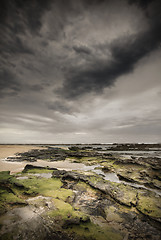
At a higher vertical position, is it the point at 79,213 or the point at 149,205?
the point at 79,213

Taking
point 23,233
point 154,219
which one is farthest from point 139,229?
point 23,233

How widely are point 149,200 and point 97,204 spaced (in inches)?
127

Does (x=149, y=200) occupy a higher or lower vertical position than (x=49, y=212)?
lower

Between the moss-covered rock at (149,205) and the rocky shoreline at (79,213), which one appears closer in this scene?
the rocky shoreline at (79,213)

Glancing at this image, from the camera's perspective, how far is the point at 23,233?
3.53m

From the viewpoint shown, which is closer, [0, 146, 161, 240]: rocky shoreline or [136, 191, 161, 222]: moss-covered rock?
[0, 146, 161, 240]: rocky shoreline

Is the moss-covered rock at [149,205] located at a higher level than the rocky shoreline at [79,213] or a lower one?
lower

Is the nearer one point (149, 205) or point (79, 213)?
point (79, 213)

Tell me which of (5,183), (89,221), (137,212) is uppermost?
(5,183)

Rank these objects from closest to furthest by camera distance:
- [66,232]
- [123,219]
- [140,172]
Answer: [66,232], [123,219], [140,172]

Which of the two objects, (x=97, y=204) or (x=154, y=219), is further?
(x=97, y=204)

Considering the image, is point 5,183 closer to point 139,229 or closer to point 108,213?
point 108,213

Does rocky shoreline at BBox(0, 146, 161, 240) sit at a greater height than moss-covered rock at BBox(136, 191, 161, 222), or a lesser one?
greater

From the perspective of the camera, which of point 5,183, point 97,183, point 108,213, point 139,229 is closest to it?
point 139,229
